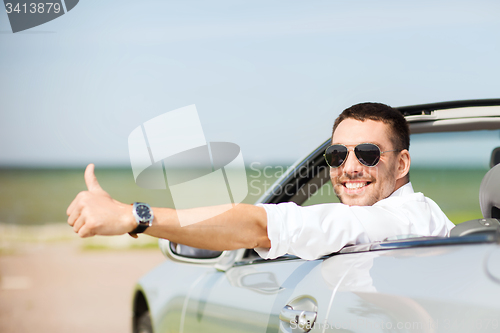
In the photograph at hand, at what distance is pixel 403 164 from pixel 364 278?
0.96 metres

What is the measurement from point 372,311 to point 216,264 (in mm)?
1247

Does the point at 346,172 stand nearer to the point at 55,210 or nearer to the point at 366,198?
the point at 366,198

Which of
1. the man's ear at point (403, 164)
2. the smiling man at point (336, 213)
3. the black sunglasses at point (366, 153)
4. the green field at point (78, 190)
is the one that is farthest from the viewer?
the green field at point (78, 190)

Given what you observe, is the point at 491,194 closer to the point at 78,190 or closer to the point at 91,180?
the point at 91,180

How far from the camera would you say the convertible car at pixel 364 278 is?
1.34 m

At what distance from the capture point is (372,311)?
1.50 meters

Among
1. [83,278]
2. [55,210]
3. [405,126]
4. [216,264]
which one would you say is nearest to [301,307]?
[216,264]

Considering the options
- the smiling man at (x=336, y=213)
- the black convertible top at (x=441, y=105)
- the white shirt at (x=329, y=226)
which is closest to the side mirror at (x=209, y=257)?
the smiling man at (x=336, y=213)

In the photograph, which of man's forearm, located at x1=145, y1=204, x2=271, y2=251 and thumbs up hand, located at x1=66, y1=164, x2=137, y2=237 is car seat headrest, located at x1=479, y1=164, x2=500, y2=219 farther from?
thumbs up hand, located at x1=66, y1=164, x2=137, y2=237

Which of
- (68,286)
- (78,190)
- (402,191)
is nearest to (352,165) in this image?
(402,191)

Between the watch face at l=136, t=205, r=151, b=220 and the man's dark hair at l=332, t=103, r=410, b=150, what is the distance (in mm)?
1242

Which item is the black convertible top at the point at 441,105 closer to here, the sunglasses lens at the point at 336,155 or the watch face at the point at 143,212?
the sunglasses lens at the point at 336,155

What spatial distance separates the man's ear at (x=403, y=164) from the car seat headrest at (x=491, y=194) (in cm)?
37

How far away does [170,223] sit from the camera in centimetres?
154
